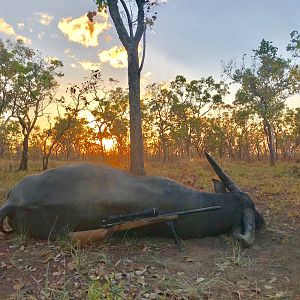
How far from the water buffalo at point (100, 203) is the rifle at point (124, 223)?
8.7 inches

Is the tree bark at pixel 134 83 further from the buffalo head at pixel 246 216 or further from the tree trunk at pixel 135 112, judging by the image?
the buffalo head at pixel 246 216

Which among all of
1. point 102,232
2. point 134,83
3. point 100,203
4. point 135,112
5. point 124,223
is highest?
point 134,83

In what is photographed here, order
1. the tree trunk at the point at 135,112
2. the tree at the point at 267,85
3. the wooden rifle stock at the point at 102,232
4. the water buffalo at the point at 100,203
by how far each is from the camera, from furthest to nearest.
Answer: the tree at the point at 267,85 → the tree trunk at the point at 135,112 → the water buffalo at the point at 100,203 → the wooden rifle stock at the point at 102,232

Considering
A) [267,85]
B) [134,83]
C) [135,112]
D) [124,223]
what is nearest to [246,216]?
[124,223]

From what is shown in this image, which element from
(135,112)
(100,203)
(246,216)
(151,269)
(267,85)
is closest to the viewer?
(151,269)

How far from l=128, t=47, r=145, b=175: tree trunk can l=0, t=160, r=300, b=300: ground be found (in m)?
5.12

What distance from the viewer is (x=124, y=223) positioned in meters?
5.53

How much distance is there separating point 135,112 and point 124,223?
19.5ft

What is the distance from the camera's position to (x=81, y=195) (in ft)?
19.1

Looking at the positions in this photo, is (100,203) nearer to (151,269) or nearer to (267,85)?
(151,269)

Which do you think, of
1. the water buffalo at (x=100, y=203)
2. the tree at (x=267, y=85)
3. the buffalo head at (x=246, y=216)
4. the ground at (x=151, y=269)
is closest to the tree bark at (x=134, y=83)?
the buffalo head at (x=246, y=216)

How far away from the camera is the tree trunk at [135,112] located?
1094 centimetres

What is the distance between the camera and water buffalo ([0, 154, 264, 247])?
571cm

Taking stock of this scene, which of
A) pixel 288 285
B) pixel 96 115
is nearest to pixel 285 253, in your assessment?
pixel 288 285
